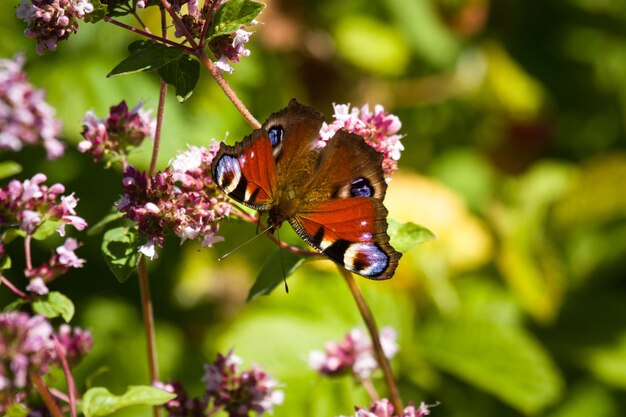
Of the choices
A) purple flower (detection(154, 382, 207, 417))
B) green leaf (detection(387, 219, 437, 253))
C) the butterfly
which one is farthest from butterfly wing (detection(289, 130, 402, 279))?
purple flower (detection(154, 382, 207, 417))

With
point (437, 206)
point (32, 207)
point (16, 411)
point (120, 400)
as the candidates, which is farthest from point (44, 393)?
point (437, 206)

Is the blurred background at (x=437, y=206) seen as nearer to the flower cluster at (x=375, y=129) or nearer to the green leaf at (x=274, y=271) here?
the green leaf at (x=274, y=271)

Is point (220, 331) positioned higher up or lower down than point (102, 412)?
higher up

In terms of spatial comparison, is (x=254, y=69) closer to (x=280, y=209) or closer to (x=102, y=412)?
(x=280, y=209)

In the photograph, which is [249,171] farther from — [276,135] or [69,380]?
[69,380]

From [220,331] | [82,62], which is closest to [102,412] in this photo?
[220,331]
